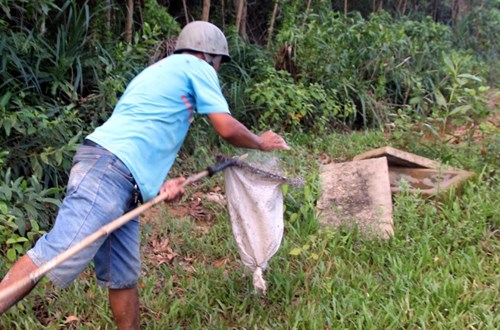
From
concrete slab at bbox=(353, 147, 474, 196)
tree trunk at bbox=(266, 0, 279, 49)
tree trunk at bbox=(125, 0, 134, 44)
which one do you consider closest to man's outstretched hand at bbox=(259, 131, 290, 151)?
concrete slab at bbox=(353, 147, 474, 196)

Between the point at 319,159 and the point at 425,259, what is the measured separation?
2.04 meters

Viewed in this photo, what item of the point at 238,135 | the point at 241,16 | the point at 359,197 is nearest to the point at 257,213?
the point at 238,135

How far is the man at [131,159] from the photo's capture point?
240cm

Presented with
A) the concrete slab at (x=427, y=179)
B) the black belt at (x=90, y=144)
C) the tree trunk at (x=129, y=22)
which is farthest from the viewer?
the tree trunk at (x=129, y=22)

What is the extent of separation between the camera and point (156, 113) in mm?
2615

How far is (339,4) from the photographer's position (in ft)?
31.3

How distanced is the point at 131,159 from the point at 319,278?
1.44 metres

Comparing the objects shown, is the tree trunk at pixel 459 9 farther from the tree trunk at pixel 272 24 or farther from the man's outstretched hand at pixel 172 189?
the man's outstretched hand at pixel 172 189

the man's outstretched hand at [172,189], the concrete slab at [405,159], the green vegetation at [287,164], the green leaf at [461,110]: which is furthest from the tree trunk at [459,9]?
the man's outstretched hand at [172,189]

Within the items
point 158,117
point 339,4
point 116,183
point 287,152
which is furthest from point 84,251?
point 339,4

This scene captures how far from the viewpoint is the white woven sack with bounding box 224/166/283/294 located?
321 cm

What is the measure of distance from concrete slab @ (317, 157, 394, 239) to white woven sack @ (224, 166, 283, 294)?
2.81 feet

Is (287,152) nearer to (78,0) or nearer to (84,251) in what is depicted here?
(78,0)

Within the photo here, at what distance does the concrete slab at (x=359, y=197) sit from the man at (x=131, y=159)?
1.25 meters
